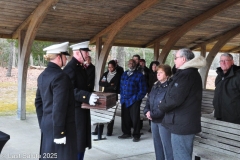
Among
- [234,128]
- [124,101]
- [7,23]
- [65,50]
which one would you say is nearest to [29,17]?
[7,23]

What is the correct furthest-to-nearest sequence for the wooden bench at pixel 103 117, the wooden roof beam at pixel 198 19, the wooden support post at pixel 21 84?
the wooden roof beam at pixel 198 19 → the wooden support post at pixel 21 84 → the wooden bench at pixel 103 117

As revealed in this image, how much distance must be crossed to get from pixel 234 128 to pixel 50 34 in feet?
20.4

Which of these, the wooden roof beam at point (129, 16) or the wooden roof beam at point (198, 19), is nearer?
the wooden roof beam at point (129, 16)

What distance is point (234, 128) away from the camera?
366 cm

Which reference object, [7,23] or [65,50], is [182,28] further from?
[65,50]

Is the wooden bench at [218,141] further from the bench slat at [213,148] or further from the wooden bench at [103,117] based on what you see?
the wooden bench at [103,117]

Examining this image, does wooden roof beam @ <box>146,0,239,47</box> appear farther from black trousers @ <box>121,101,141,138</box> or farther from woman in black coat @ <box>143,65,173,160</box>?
woman in black coat @ <box>143,65,173,160</box>

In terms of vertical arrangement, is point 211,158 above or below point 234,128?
below

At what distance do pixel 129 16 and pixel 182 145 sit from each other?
5288 mm

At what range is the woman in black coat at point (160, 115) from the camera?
3.68 meters

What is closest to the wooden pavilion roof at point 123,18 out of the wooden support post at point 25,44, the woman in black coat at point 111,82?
the wooden support post at point 25,44

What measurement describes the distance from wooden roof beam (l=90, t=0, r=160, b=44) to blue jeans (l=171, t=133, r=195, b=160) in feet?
15.1

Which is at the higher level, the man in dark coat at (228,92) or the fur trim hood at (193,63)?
the fur trim hood at (193,63)

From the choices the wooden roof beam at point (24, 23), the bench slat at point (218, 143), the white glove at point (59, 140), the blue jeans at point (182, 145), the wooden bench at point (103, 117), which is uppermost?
the wooden roof beam at point (24, 23)
